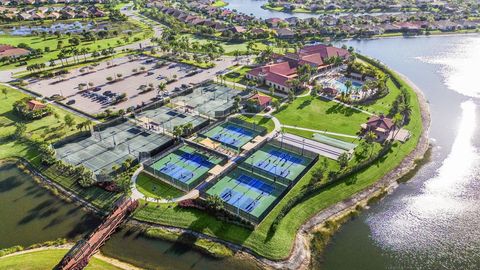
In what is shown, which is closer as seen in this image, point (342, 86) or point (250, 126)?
point (250, 126)

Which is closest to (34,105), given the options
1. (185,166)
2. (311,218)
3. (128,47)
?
(185,166)

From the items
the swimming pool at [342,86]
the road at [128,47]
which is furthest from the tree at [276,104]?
the road at [128,47]

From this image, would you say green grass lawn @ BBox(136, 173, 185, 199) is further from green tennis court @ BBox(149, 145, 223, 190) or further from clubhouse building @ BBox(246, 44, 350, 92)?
clubhouse building @ BBox(246, 44, 350, 92)

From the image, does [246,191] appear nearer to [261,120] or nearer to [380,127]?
[261,120]

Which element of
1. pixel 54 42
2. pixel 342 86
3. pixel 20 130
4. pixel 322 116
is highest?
pixel 54 42

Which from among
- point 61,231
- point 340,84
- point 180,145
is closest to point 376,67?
point 340,84
